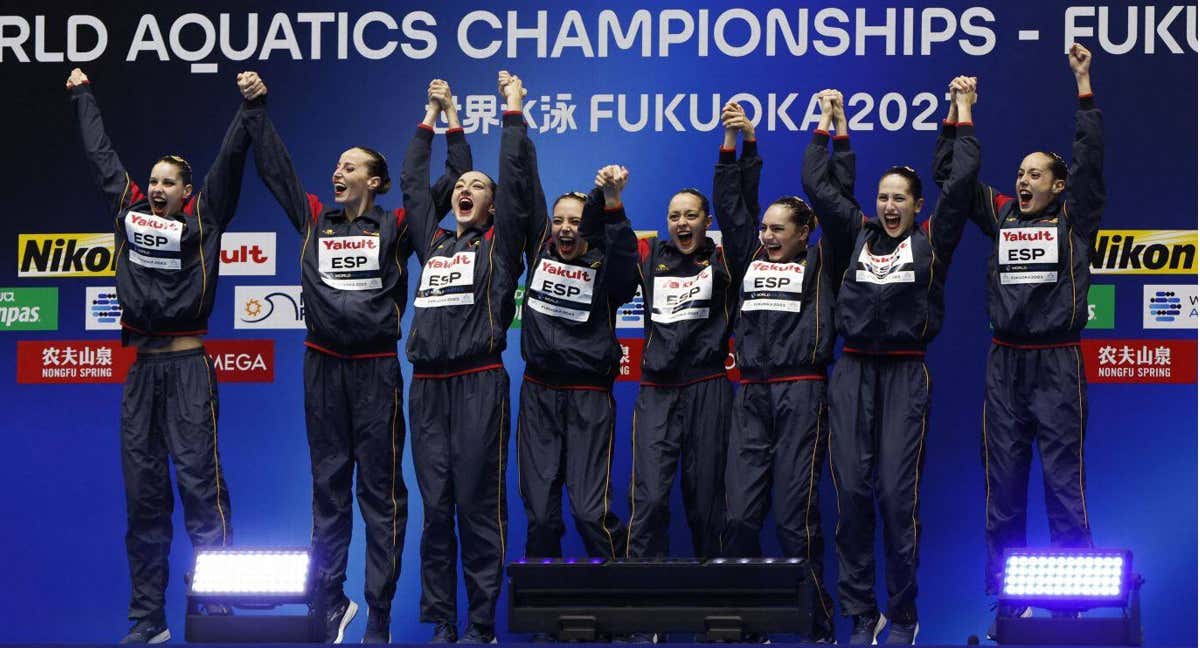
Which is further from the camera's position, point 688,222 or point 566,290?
point 688,222

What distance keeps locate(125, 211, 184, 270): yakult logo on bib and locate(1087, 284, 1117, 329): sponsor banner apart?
355 centimetres

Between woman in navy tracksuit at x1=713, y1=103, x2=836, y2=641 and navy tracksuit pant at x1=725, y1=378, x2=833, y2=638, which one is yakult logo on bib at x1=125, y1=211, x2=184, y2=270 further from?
navy tracksuit pant at x1=725, y1=378, x2=833, y2=638

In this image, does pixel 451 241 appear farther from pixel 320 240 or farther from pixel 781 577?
pixel 781 577

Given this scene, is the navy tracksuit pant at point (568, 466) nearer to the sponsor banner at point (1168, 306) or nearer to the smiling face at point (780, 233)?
the smiling face at point (780, 233)

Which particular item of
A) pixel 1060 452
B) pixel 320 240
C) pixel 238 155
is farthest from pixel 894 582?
pixel 238 155

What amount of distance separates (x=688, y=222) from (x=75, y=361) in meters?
2.79

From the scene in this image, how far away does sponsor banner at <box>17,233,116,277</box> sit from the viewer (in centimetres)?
672

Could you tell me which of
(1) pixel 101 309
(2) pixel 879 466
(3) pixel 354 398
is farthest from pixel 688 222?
(1) pixel 101 309

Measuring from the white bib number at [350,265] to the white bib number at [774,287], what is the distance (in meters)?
1.30

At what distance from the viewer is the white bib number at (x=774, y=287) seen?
5.54m

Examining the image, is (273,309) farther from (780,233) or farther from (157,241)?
(780,233)

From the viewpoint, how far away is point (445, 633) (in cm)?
539

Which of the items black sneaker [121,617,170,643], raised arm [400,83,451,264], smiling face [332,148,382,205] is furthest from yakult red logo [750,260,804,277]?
black sneaker [121,617,170,643]

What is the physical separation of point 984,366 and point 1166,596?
3.79ft
